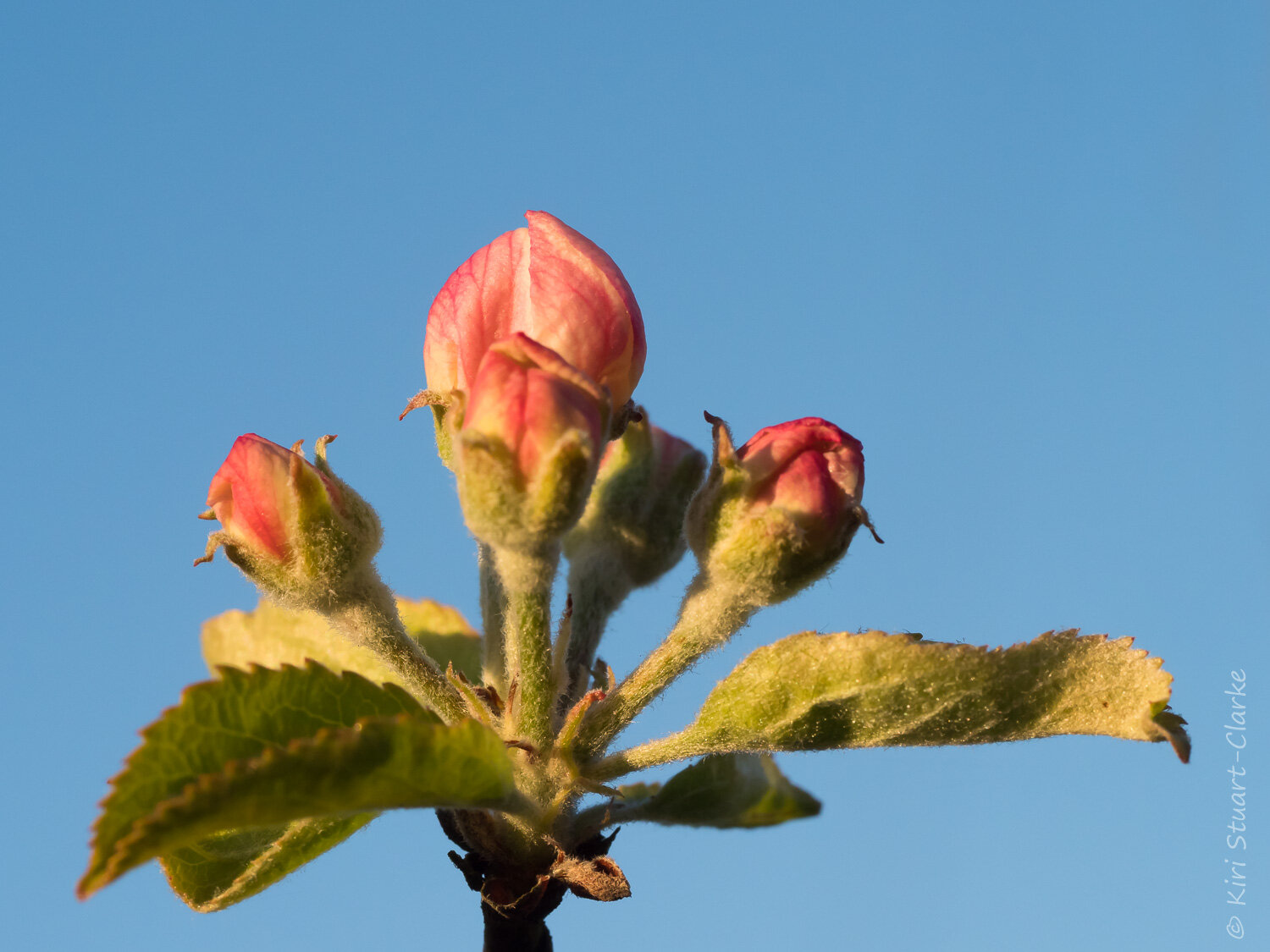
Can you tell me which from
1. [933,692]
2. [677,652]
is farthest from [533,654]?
[933,692]

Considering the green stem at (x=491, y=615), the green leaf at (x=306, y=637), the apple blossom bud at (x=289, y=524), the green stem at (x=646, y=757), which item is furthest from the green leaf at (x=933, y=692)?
the green leaf at (x=306, y=637)

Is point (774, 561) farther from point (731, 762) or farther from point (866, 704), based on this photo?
point (731, 762)

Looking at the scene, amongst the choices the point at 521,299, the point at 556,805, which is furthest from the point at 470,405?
the point at 556,805

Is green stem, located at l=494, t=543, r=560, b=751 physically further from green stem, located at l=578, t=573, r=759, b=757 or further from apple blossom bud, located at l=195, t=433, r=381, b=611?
apple blossom bud, located at l=195, t=433, r=381, b=611

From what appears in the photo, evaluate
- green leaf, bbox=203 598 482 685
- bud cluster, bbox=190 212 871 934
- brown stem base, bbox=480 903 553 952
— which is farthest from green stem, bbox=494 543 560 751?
green leaf, bbox=203 598 482 685

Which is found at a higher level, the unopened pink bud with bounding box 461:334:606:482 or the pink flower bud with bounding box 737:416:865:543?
the pink flower bud with bounding box 737:416:865:543
